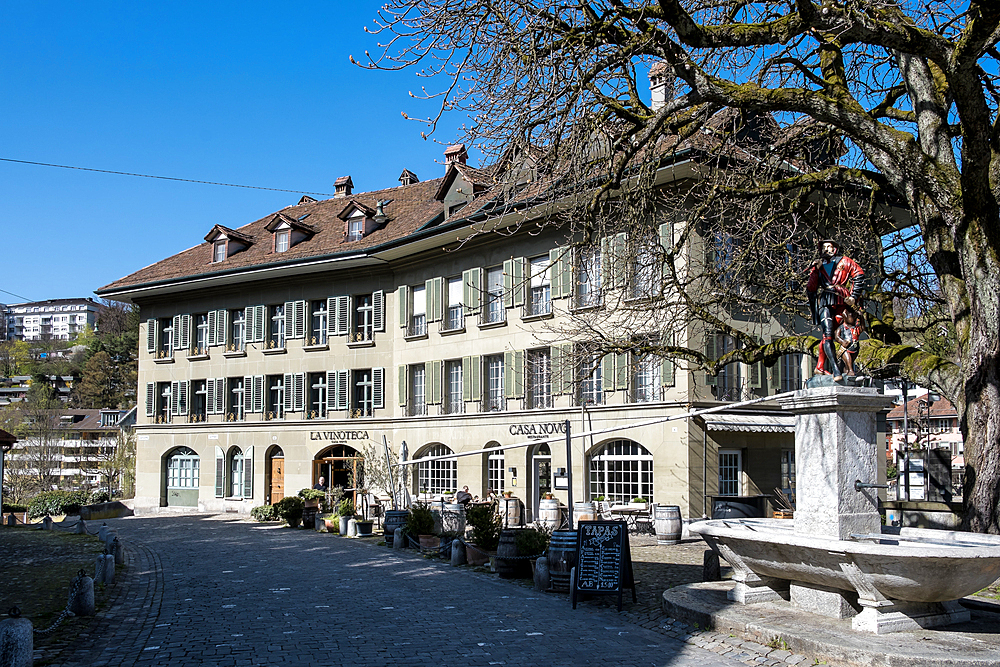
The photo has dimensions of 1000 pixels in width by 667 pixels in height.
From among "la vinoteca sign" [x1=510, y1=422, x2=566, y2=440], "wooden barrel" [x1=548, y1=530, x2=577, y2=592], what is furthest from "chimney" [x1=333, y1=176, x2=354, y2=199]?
"wooden barrel" [x1=548, y1=530, x2=577, y2=592]

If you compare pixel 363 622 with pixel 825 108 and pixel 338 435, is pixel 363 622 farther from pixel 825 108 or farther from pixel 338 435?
pixel 338 435

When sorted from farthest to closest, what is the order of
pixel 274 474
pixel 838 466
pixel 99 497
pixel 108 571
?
pixel 99 497
pixel 274 474
pixel 108 571
pixel 838 466

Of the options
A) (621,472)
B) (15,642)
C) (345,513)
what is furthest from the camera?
(621,472)

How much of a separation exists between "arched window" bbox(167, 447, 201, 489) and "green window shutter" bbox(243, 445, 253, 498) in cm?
269

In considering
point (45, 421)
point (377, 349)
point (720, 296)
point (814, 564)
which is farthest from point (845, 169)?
point (45, 421)

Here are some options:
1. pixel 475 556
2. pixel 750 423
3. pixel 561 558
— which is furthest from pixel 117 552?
pixel 750 423

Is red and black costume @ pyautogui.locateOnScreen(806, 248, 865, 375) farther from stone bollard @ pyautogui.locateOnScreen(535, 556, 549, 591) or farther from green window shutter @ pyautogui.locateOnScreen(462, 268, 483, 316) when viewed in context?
green window shutter @ pyautogui.locateOnScreen(462, 268, 483, 316)

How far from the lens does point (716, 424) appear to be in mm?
22875

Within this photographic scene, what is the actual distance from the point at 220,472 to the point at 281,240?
367 inches

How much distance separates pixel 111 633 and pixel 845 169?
1175 cm

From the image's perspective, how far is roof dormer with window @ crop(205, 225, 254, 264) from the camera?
3778 centimetres

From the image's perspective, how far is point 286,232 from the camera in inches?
1432

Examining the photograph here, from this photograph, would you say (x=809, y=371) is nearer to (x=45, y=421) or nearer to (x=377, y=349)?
(x=377, y=349)

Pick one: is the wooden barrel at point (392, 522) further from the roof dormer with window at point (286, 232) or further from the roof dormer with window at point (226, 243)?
the roof dormer with window at point (226, 243)
